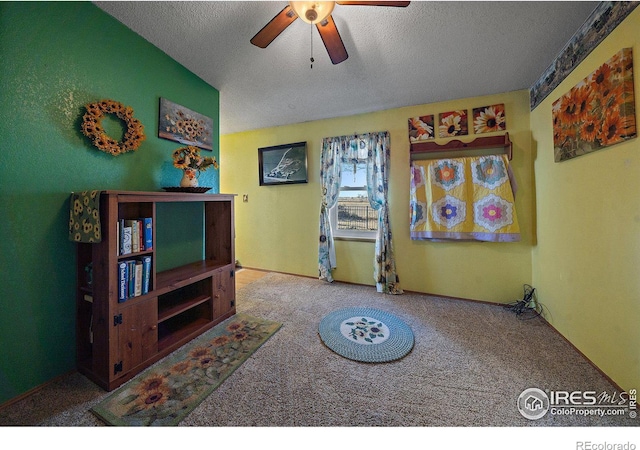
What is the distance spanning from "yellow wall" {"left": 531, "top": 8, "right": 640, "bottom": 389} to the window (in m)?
1.75

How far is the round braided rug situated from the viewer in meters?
1.61

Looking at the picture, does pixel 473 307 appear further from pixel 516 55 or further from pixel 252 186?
pixel 252 186

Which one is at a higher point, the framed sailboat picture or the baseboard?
the framed sailboat picture

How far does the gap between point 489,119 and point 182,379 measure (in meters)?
3.63

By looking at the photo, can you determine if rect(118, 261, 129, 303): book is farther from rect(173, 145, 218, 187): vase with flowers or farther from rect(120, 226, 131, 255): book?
rect(173, 145, 218, 187): vase with flowers

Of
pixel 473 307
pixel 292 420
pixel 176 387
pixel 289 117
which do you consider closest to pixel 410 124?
pixel 289 117

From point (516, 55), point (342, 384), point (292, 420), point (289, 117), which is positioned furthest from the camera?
point (289, 117)

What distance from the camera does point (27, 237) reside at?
1217 mm

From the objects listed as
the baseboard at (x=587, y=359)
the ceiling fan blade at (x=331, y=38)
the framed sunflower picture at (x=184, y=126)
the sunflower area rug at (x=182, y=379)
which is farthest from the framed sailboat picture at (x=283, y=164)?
the baseboard at (x=587, y=359)

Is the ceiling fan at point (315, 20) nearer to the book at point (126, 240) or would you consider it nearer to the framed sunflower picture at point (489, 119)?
the book at point (126, 240)

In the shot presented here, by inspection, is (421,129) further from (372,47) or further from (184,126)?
(184,126)

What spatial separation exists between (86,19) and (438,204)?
332 centimetres

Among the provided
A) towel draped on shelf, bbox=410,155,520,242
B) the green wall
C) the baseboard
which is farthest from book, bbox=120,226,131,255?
the baseboard

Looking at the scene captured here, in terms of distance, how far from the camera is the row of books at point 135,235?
1.34 meters
